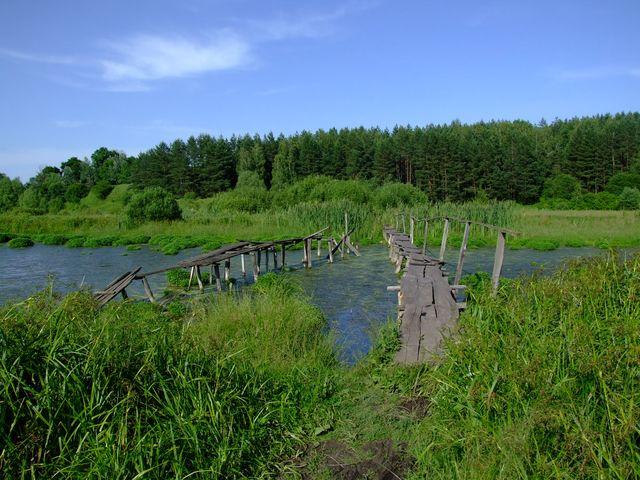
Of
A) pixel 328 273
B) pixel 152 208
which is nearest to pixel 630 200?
pixel 328 273

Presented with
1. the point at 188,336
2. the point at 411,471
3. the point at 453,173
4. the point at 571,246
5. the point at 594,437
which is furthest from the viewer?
the point at 453,173

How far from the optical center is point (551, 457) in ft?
11.7

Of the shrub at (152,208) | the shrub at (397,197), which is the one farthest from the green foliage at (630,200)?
the shrub at (152,208)

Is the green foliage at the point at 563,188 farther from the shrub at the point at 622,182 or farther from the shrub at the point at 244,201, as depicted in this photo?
the shrub at the point at 244,201

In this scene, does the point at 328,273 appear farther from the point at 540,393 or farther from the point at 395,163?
the point at 395,163

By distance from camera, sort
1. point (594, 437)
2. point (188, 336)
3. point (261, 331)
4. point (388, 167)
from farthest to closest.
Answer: point (388, 167), point (261, 331), point (188, 336), point (594, 437)

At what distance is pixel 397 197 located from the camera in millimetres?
38688

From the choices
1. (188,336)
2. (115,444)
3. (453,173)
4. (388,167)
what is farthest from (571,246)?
(388,167)

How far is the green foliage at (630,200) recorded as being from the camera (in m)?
45.4

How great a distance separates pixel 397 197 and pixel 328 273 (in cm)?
2098

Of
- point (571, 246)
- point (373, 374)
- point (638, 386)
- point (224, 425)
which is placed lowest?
point (571, 246)

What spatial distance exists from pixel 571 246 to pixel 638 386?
23568mm

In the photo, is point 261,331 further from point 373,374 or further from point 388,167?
point 388,167

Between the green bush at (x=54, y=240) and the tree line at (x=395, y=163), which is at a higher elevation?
the tree line at (x=395, y=163)
